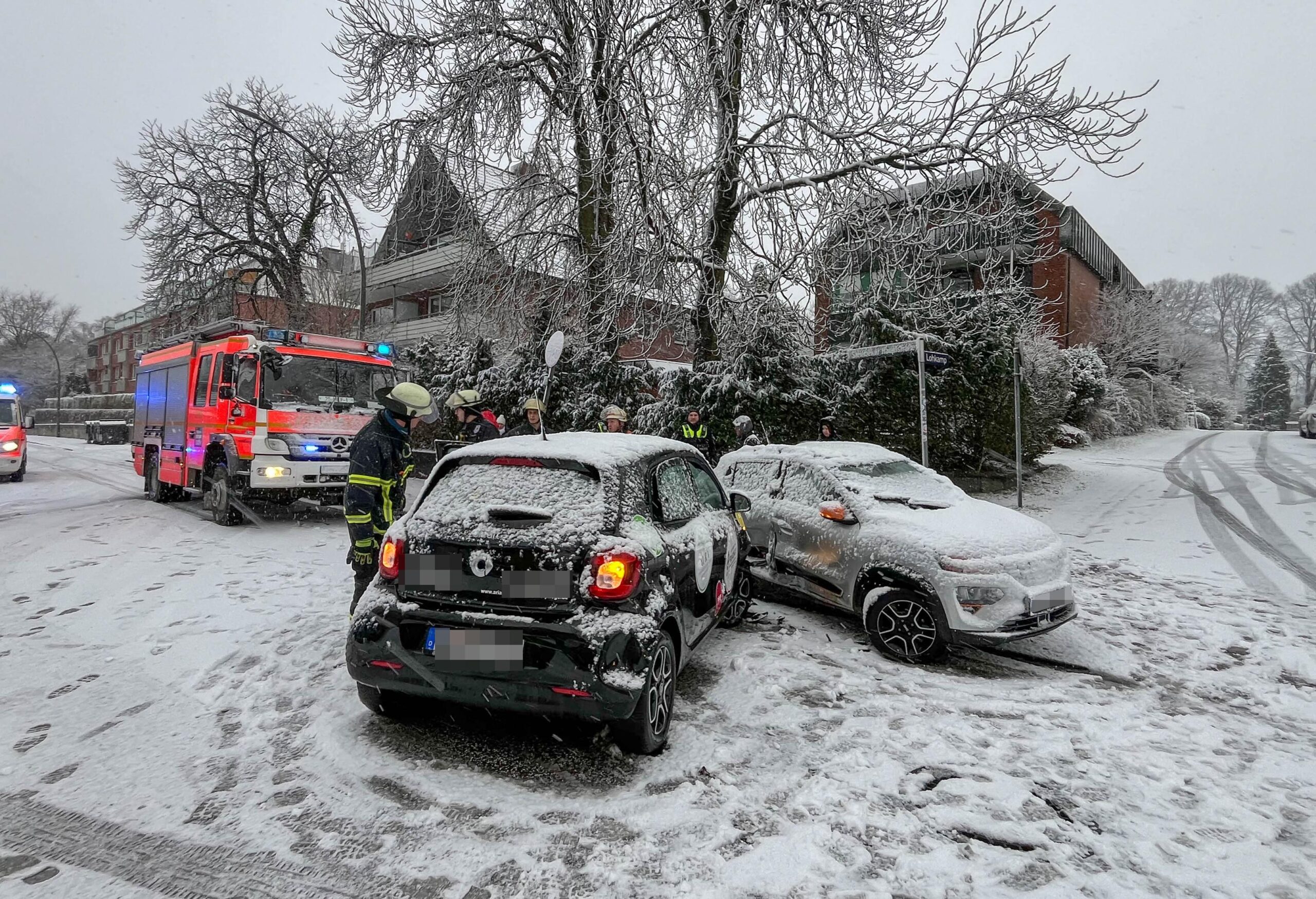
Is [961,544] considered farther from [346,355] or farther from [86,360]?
[86,360]

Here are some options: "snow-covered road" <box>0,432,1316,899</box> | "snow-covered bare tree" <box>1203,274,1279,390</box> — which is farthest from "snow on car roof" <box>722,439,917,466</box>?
"snow-covered bare tree" <box>1203,274,1279,390</box>

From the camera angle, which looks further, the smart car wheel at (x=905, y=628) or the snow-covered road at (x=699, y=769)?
the smart car wheel at (x=905, y=628)

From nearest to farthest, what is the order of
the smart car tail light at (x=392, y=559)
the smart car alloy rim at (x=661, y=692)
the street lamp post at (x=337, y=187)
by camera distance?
1. the smart car alloy rim at (x=661, y=692)
2. the smart car tail light at (x=392, y=559)
3. the street lamp post at (x=337, y=187)

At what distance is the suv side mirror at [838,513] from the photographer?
5516mm

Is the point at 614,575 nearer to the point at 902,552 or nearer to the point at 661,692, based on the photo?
the point at 661,692

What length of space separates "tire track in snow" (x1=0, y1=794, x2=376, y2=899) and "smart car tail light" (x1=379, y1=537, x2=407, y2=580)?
4.22 ft

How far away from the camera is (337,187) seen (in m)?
22.3

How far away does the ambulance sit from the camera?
1591 cm

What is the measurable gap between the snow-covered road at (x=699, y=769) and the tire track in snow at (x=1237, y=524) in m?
2.10

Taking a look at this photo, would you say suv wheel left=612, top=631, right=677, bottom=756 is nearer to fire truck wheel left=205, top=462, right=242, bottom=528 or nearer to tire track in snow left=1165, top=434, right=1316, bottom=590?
tire track in snow left=1165, top=434, right=1316, bottom=590

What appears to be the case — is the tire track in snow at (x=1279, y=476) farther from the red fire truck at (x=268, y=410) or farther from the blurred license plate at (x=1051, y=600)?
the red fire truck at (x=268, y=410)

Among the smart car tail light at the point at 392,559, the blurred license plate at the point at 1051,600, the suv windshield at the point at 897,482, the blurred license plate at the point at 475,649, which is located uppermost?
the suv windshield at the point at 897,482

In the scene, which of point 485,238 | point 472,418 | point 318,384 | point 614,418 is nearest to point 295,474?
point 318,384

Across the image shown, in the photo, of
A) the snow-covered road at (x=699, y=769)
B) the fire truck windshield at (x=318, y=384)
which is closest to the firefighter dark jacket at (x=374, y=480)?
the snow-covered road at (x=699, y=769)
